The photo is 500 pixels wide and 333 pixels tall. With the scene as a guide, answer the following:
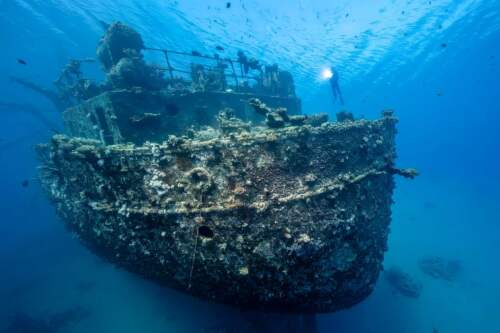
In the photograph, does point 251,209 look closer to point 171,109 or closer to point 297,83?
point 171,109

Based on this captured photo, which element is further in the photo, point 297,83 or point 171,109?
point 297,83

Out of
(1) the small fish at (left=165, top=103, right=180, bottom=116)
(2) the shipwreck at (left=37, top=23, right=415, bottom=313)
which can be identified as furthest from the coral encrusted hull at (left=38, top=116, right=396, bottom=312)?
(1) the small fish at (left=165, top=103, right=180, bottom=116)

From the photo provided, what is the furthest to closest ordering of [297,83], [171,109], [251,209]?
[297,83], [171,109], [251,209]

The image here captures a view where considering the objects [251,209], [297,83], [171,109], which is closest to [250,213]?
[251,209]

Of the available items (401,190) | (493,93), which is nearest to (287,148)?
(401,190)

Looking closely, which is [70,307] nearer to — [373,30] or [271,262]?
[271,262]

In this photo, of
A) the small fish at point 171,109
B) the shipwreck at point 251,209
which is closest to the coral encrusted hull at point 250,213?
the shipwreck at point 251,209

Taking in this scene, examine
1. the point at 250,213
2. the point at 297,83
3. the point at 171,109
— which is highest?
the point at 297,83

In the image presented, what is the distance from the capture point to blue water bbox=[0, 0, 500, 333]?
519 inches

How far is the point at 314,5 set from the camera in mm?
22828

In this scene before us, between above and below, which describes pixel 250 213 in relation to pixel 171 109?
below

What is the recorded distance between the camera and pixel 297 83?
134 feet

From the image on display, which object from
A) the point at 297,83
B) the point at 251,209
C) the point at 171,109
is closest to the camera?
the point at 251,209

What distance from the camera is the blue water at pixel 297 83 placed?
43.2 feet
